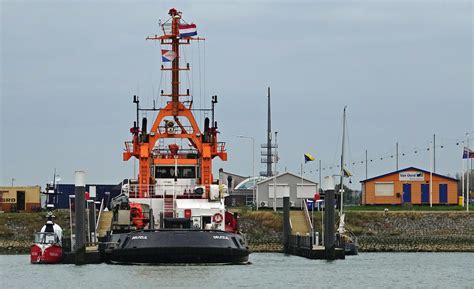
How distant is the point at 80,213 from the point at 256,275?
9267 mm

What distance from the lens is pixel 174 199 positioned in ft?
213

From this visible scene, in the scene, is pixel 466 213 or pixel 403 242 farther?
pixel 466 213

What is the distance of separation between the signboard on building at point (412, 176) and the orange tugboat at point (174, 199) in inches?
1579

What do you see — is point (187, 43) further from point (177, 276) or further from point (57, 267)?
point (177, 276)

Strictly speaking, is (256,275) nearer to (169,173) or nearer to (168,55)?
(169,173)

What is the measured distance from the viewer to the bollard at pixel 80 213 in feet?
199

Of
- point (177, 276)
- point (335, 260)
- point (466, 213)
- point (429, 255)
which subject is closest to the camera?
point (177, 276)

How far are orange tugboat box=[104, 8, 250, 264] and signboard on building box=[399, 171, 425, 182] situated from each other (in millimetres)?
40117

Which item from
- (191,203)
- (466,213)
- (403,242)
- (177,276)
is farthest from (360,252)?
(177,276)

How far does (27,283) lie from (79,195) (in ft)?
28.1

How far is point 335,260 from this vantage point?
67000 millimetres

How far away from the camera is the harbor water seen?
51.6m

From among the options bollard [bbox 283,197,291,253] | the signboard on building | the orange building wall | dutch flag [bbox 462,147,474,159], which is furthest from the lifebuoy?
the signboard on building

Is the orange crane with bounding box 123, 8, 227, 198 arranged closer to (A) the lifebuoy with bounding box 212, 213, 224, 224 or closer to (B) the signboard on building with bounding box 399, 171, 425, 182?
(A) the lifebuoy with bounding box 212, 213, 224, 224
